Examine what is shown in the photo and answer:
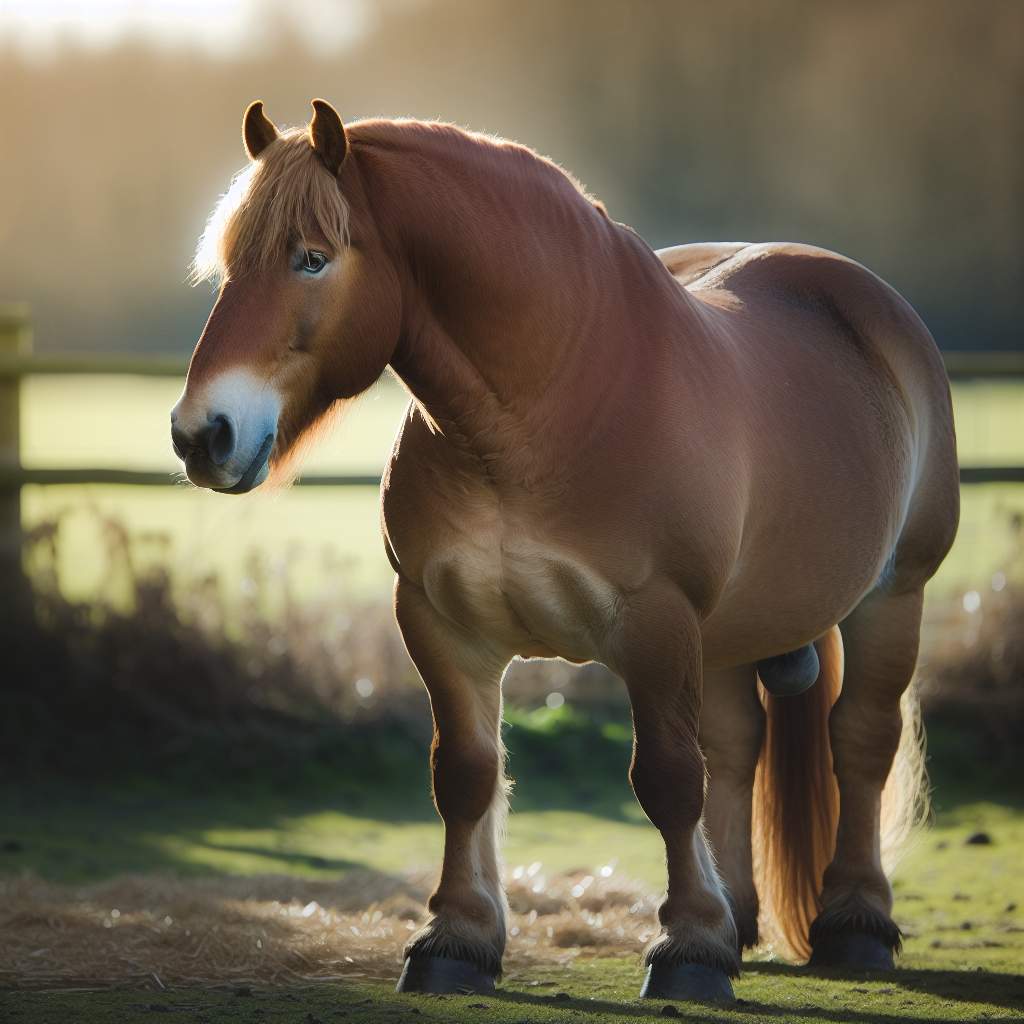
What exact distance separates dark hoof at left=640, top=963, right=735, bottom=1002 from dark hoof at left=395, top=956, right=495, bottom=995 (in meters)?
0.38

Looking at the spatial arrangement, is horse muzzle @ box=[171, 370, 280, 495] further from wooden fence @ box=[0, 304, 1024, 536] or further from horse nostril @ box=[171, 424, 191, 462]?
wooden fence @ box=[0, 304, 1024, 536]

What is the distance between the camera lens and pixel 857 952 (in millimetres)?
3807

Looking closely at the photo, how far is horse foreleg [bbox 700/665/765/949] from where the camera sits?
3998mm

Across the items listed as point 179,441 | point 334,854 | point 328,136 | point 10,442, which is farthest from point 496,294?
point 10,442

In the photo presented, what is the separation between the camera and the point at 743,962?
13.0 ft

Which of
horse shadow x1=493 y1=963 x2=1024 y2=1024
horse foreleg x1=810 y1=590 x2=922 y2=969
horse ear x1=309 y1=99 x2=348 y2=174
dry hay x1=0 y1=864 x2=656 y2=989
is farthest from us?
horse foreleg x1=810 y1=590 x2=922 y2=969

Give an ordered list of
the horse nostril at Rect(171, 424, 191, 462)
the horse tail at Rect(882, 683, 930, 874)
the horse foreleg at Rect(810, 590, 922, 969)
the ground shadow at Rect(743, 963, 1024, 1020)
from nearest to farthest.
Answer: the horse nostril at Rect(171, 424, 191, 462) < the ground shadow at Rect(743, 963, 1024, 1020) < the horse foreleg at Rect(810, 590, 922, 969) < the horse tail at Rect(882, 683, 930, 874)

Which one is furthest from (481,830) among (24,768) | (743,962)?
(24,768)

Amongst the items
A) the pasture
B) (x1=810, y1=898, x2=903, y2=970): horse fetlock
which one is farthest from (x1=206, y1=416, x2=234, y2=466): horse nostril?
(x1=810, y1=898, x2=903, y2=970): horse fetlock

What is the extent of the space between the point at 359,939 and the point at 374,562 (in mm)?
5575

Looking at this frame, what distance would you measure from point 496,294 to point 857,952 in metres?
1.96

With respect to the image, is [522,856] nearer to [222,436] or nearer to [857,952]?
[857,952]

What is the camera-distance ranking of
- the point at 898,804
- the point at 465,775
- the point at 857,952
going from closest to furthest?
the point at 465,775
the point at 857,952
the point at 898,804

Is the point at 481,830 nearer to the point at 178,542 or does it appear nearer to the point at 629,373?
the point at 629,373
